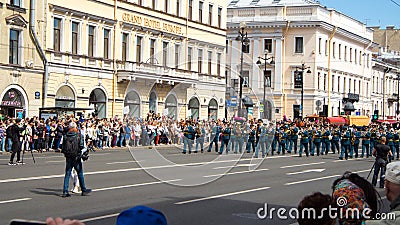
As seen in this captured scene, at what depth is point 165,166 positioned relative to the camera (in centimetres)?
1842

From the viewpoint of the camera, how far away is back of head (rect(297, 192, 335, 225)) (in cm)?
502

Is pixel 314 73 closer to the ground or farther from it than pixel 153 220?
farther from it

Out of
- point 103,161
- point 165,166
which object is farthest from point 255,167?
point 165,166

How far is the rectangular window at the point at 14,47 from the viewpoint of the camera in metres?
38.3

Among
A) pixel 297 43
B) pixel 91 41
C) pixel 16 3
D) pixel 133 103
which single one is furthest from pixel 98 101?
pixel 297 43

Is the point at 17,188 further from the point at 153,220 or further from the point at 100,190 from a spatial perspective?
the point at 153,220

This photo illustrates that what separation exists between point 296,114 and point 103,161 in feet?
166

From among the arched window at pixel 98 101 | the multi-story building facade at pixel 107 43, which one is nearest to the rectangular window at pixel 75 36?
the multi-story building facade at pixel 107 43

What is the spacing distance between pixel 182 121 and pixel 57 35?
808 inches

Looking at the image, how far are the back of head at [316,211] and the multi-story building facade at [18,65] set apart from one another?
3337cm

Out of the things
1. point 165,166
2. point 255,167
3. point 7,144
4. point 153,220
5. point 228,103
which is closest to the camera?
point 153,220

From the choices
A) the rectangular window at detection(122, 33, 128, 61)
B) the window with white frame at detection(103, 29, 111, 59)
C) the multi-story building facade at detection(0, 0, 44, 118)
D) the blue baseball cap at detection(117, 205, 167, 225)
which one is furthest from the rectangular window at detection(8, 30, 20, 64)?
the blue baseball cap at detection(117, 205, 167, 225)

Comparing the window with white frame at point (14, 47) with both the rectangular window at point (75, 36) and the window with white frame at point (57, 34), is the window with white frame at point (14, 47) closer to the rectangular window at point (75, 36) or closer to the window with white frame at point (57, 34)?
the window with white frame at point (57, 34)

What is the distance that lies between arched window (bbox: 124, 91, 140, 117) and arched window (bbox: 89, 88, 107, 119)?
5.34 feet
